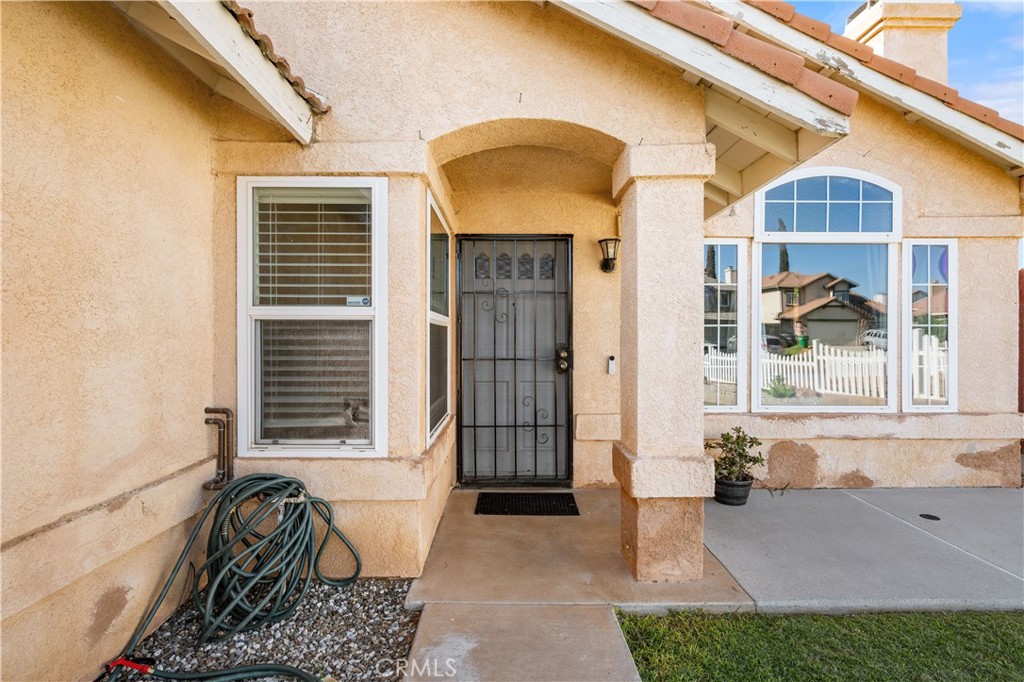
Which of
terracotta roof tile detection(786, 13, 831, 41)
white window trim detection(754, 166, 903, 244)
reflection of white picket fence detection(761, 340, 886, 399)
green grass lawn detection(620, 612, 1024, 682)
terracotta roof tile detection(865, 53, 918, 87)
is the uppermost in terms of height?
terracotta roof tile detection(786, 13, 831, 41)

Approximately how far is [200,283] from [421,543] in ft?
6.88

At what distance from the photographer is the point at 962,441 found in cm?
466

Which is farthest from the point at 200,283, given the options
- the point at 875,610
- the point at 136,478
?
the point at 875,610

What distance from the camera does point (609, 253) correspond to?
454cm

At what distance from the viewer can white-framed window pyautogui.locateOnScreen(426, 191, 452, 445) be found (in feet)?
10.8

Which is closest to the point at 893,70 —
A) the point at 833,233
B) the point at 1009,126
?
the point at 1009,126

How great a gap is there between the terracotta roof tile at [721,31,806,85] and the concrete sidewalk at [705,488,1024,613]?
294 cm

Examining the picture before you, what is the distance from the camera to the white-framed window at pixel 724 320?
15.7 feet

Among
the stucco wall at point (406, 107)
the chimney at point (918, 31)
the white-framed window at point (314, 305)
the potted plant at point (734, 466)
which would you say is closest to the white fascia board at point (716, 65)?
the stucco wall at point (406, 107)

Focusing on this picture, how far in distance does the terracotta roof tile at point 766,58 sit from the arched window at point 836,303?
2.52 metres

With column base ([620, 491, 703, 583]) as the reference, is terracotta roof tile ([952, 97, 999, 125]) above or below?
above

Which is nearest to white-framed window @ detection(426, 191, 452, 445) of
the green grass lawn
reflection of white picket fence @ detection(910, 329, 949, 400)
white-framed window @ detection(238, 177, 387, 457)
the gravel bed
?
white-framed window @ detection(238, 177, 387, 457)

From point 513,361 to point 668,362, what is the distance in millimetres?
2183

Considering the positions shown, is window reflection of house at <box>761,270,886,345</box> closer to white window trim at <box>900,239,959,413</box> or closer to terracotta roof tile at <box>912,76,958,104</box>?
white window trim at <box>900,239,959,413</box>
